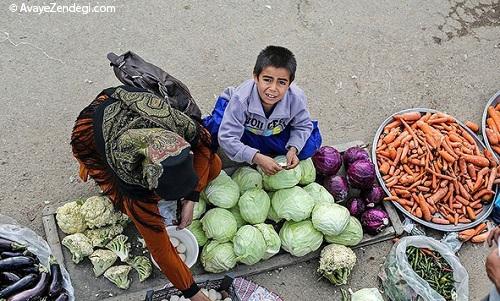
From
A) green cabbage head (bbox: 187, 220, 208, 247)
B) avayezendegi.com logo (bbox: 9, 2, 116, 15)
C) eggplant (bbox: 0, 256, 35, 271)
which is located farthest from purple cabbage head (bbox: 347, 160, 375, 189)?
avayezendegi.com logo (bbox: 9, 2, 116, 15)

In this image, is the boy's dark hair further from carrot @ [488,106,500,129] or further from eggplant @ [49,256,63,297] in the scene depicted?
carrot @ [488,106,500,129]

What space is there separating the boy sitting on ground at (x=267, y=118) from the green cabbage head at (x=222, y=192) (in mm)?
198

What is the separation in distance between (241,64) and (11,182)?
5.91 ft

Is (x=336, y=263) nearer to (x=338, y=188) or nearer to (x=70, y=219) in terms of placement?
(x=338, y=188)

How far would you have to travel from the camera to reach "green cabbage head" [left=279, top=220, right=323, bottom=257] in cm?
350

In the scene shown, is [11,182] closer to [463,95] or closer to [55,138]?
[55,138]

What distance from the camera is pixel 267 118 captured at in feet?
11.2

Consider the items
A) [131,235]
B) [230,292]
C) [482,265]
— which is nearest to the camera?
[230,292]

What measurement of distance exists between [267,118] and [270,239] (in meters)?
0.71

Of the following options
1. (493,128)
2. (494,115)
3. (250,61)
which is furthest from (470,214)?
(250,61)

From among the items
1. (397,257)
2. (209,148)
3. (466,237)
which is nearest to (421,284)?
(397,257)

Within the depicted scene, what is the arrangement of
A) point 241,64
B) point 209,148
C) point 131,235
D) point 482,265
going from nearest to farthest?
1. point 209,148
2. point 131,235
3. point 482,265
4. point 241,64

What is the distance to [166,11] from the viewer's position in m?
4.57

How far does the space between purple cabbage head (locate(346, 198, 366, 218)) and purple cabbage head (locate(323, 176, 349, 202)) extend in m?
0.06
